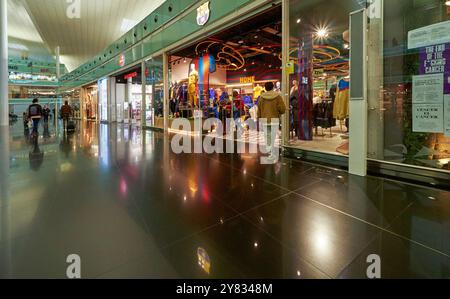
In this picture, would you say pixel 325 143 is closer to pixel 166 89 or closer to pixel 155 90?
pixel 166 89

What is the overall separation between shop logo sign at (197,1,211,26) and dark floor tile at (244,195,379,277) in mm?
7042

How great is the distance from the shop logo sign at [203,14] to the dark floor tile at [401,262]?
7.84 m

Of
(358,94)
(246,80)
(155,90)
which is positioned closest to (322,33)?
(358,94)

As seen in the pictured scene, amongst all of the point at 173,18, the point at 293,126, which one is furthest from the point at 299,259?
the point at 173,18

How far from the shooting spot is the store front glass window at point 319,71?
5430 millimetres

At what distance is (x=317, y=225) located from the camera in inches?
88.1

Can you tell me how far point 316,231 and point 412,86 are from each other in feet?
9.95

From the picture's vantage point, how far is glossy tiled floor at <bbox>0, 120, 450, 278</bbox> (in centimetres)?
163

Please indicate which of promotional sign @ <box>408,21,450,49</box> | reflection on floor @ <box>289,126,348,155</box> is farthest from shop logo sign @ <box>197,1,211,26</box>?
promotional sign @ <box>408,21,450,49</box>

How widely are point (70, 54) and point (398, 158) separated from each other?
30.3 m

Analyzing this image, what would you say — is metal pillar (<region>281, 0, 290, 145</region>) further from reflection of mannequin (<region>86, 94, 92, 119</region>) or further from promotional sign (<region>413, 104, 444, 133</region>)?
reflection of mannequin (<region>86, 94, 92, 119</region>)

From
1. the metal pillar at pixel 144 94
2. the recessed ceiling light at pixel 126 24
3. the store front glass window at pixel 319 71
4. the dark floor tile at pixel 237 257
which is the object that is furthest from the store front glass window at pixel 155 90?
the dark floor tile at pixel 237 257

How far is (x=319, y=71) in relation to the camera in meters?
8.01

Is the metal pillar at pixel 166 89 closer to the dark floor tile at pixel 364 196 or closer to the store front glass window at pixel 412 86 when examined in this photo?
the store front glass window at pixel 412 86
